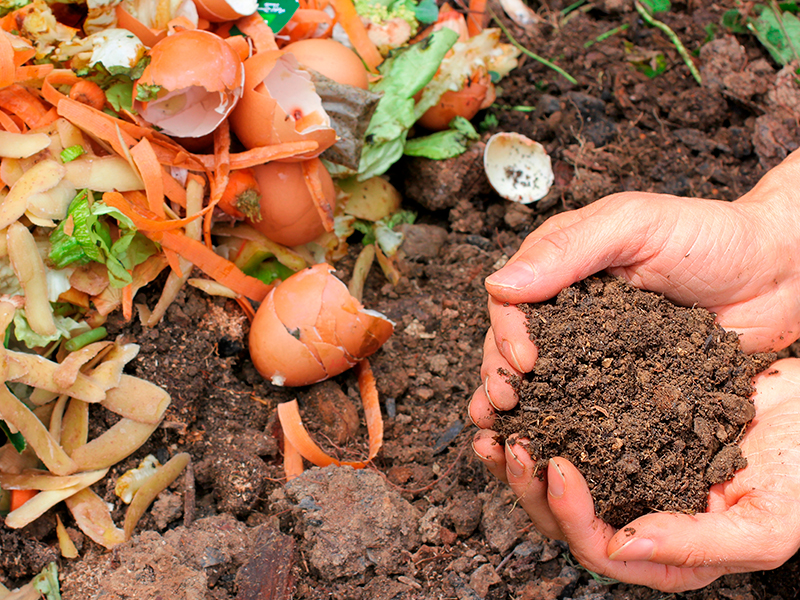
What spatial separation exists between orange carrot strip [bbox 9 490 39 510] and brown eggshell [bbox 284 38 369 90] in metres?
1.59

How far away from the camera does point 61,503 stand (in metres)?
1.86

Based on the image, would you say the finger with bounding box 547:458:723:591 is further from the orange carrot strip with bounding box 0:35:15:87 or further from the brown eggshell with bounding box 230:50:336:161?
the orange carrot strip with bounding box 0:35:15:87

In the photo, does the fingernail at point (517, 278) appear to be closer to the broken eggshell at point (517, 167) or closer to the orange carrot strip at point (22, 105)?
the broken eggshell at point (517, 167)

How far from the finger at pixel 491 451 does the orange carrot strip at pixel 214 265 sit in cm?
93

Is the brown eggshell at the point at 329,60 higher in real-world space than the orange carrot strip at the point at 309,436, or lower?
higher

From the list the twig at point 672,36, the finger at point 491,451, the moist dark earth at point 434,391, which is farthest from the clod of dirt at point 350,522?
the twig at point 672,36

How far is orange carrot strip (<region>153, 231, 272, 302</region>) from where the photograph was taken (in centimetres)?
196

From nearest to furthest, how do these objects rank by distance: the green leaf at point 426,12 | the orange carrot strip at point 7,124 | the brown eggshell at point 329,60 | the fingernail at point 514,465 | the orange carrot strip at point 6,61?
the fingernail at point 514,465
the orange carrot strip at point 6,61
the orange carrot strip at point 7,124
the brown eggshell at point 329,60
the green leaf at point 426,12

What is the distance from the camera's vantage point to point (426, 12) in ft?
8.76

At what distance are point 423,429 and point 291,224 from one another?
821mm

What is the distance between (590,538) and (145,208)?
5.08ft

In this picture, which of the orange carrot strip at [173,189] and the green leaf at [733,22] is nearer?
the orange carrot strip at [173,189]

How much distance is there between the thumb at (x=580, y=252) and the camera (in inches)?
61.3

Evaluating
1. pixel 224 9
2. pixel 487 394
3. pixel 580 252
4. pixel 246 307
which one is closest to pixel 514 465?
pixel 487 394
